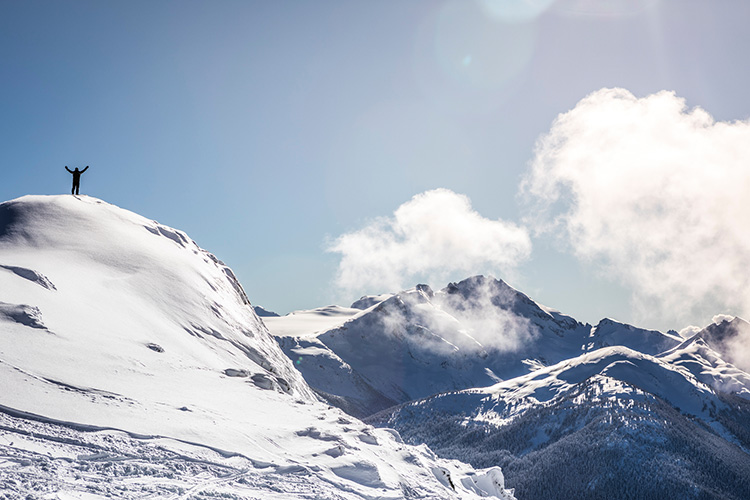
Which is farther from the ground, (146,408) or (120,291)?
(120,291)

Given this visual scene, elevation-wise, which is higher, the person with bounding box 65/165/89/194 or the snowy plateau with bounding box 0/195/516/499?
the person with bounding box 65/165/89/194

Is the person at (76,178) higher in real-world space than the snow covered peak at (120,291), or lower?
higher

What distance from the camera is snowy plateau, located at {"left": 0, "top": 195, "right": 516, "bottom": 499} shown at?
65.4ft

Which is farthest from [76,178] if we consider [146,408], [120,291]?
[146,408]

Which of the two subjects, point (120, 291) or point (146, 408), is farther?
point (120, 291)

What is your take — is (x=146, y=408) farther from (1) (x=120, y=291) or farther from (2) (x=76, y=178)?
(2) (x=76, y=178)

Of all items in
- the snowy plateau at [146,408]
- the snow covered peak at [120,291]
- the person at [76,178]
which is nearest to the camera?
the snowy plateau at [146,408]

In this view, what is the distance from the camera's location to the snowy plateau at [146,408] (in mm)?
19922

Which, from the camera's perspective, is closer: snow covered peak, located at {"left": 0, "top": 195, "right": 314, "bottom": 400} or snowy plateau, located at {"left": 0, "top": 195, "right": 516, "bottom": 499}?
snowy plateau, located at {"left": 0, "top": 195, "right": 516, "bottom": 499}

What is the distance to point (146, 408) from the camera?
26.0 m

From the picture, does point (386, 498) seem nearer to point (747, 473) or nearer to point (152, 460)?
point (152, 460)

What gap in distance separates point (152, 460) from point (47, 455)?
3774 mm

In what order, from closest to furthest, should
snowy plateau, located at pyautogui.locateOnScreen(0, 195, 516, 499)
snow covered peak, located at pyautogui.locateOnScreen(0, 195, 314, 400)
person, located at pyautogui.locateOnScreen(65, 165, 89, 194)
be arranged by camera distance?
1. snowy plateau, located at pyautogui.locateOnScreen(0, 195, 516, 499)
2. snow covered peak, located at pyautogui.locateOnScreen(0, 195, 314, 400)
3. person, located at pyautogui.locateOnScreen(65, 165, 89, 194)

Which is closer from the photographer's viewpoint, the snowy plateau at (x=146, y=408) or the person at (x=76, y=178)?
A: the snowy plateau at (x=146, y=408)
